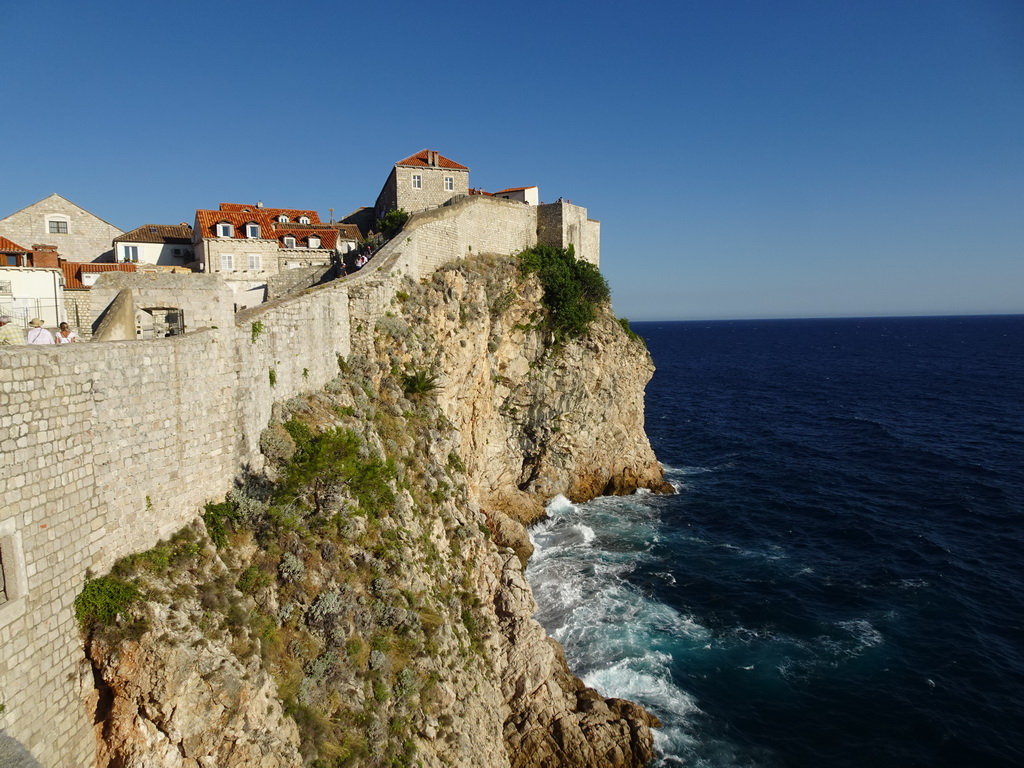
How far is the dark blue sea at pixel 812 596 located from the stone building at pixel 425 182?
68.7ft

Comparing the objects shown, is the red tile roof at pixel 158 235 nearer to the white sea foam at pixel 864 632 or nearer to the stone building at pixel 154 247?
the stone building at pixel 154 247

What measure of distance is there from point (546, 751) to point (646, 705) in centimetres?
467

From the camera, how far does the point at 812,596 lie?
26.5 m

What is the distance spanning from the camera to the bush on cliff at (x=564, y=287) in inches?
1444

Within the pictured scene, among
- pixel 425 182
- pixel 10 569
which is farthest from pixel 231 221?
pixel 10 569

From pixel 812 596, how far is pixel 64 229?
133 feet

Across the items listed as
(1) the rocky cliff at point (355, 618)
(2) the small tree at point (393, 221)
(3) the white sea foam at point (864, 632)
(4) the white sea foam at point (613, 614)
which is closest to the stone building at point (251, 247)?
(2) the small tree at point (393, 221)

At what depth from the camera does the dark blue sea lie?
1936cm

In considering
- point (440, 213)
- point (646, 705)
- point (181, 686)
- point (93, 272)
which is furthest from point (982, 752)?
point (93, 272)

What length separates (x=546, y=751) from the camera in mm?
17500

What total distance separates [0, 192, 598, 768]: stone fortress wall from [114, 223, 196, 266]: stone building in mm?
19617

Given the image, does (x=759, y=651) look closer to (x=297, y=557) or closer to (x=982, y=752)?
(x=982, y=752)

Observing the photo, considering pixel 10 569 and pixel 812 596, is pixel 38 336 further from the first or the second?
pixel 812 596

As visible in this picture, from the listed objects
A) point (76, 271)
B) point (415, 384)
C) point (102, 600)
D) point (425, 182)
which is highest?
point (425, 182)
